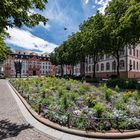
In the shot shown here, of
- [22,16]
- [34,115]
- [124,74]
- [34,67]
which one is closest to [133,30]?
[34,115]

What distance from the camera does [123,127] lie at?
34.9 ft

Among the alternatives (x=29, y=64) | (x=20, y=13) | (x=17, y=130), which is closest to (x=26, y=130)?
(x=17, y=130)

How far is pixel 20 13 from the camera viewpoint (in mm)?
10070

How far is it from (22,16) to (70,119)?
5011 mm

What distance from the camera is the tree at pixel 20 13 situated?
31.1 feet

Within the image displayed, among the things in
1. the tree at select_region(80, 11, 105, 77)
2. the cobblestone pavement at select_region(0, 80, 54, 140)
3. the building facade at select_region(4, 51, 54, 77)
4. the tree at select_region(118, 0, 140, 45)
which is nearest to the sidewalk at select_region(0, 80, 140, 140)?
the cobblestone pavement at select_region(0, 80, 54, 140)

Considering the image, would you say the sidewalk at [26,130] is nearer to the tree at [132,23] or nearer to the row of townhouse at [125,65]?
the tree at [132,23]

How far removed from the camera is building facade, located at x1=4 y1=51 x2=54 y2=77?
14925cm

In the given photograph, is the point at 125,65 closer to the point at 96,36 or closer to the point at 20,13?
the point at 96,36

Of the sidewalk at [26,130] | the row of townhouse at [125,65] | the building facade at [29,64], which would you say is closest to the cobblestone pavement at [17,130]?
the sidewalk at [26,130]

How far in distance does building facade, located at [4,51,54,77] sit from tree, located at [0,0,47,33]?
13745cm

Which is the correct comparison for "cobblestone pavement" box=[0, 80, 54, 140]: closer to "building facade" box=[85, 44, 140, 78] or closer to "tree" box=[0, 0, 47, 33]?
"tree" box=[0, 0, 47, 33]

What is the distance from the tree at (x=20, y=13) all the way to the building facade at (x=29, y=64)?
451 ft

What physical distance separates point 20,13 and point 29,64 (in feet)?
491
